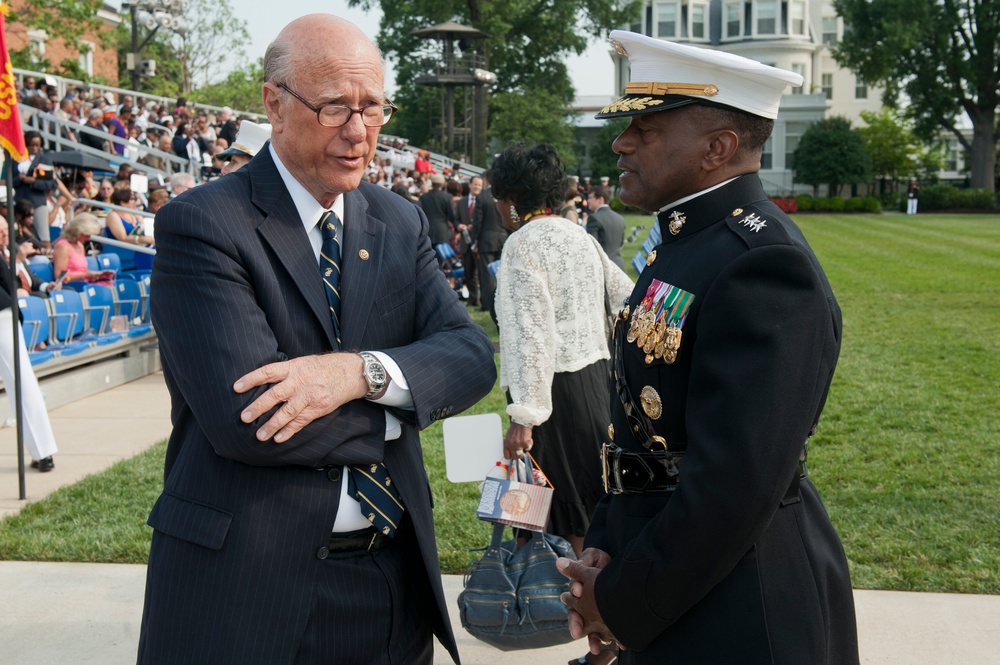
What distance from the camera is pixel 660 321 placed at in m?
2.11

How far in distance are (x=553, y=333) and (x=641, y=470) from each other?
1.83 meters

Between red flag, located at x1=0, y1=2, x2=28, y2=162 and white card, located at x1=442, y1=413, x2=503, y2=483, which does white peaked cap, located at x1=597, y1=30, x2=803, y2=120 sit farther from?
red flag, located at x1=0, y1=2, x2=28, y2=162

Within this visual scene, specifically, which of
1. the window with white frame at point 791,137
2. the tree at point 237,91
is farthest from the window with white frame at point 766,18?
the tree at point 237,91

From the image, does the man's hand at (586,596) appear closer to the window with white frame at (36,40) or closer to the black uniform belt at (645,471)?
the black uniform belt at (645,471)

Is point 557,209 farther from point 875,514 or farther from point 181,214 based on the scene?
point 875,514

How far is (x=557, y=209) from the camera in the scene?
4.32m

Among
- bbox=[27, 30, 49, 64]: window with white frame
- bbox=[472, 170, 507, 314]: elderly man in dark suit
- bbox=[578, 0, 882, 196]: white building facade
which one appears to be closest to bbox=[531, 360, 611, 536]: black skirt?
bbox=[472, 170, 507, 314]: elderly man in dark suit

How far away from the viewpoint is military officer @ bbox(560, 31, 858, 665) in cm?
190

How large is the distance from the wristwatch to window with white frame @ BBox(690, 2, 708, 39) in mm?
75501

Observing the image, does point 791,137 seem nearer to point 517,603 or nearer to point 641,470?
point 517,603

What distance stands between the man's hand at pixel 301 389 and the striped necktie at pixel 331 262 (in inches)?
5.7

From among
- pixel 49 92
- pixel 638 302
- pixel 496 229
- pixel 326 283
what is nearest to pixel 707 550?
pixel 638 302

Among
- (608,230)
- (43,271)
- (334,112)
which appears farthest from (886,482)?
(43,271)

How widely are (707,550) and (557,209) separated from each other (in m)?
2.57
